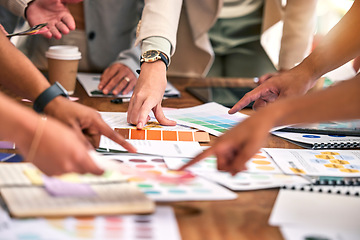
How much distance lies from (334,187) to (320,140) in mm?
340

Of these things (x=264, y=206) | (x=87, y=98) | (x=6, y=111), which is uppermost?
(x=6, y=111)

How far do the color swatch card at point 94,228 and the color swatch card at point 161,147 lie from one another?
33 cm

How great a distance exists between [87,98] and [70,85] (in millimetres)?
78

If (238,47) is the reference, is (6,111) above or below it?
above

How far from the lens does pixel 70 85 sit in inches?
63.2

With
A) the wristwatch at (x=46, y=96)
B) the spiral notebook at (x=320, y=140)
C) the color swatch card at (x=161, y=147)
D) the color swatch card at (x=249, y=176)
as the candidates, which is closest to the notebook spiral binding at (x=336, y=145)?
Result: the spiral notebook at (x=320, y=140)

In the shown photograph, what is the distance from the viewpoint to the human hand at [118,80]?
167 centimetres

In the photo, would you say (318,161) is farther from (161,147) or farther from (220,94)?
(220,94)

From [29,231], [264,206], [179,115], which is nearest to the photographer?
[29,231]

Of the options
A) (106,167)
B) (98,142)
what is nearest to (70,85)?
(98,142)

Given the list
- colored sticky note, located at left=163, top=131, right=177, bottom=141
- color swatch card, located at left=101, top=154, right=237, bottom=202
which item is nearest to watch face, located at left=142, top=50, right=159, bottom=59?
colored sticky note, located at left=163, top=131, right=177, bottom=141

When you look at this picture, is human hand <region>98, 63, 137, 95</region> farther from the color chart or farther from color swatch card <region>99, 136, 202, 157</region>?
the color chart

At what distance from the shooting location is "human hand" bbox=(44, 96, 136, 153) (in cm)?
95

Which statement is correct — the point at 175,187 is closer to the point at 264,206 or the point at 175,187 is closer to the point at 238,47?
the point at 264,206
